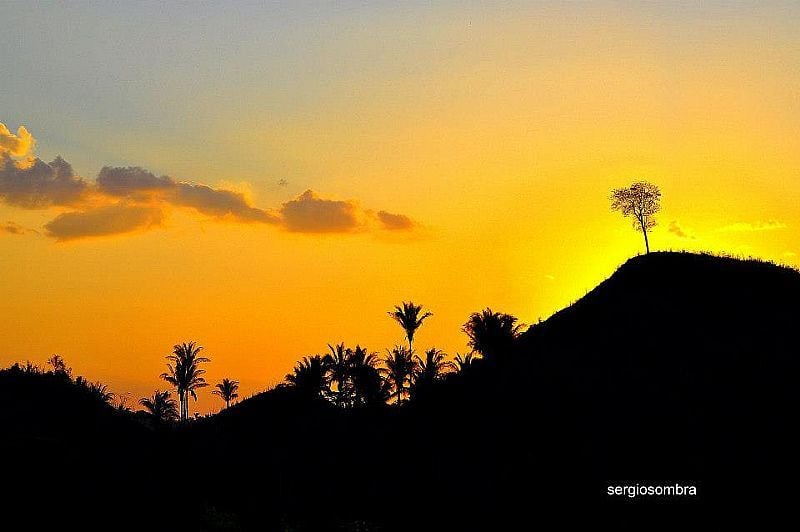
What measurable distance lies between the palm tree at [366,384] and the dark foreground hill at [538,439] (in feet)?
23.4

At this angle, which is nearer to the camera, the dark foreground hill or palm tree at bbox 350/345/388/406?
the dark foreground hill

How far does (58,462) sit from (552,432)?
31.3m

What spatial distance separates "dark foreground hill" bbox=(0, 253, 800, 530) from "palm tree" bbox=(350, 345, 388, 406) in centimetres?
713

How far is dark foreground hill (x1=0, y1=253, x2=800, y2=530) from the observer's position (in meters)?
36.2

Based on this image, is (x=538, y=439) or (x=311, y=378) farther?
(x=311, y=378)

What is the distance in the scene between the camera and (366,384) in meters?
83.2

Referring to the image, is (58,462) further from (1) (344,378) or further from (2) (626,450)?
(1) (344,378)

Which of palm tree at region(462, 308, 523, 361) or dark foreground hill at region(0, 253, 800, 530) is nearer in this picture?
dark foreground hill at region(0, 253, 800, 530)

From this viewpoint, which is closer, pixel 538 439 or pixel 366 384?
pixel 538 439

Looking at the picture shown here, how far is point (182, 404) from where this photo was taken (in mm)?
104312

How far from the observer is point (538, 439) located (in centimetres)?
5100

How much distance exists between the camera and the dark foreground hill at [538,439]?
36.2 m

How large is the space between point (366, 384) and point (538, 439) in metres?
34.8

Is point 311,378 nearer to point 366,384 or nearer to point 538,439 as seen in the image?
point 366,384
